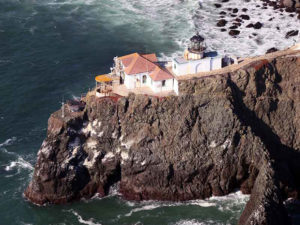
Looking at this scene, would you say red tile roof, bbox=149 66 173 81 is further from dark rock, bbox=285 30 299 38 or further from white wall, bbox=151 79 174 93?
dark rock, bbox=285 30 299 38

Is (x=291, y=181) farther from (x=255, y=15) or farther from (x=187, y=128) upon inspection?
(x=255, y=15)

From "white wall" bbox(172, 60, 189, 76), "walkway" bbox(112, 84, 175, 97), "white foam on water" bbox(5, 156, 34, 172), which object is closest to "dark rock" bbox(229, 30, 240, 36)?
"white wall" bbox(172, 60, 189, 76)

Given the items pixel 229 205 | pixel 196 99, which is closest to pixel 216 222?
pixel 229 205

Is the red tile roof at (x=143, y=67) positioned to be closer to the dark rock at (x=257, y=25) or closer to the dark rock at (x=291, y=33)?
the dark rock at (x=291, y=33)

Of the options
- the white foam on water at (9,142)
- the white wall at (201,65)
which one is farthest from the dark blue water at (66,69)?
the white wall at (201,65)

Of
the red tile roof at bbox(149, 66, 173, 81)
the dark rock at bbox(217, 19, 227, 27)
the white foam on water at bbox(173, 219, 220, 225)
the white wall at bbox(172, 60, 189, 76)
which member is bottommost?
the white foam on water at bbox(173, 219, 220, 225)
